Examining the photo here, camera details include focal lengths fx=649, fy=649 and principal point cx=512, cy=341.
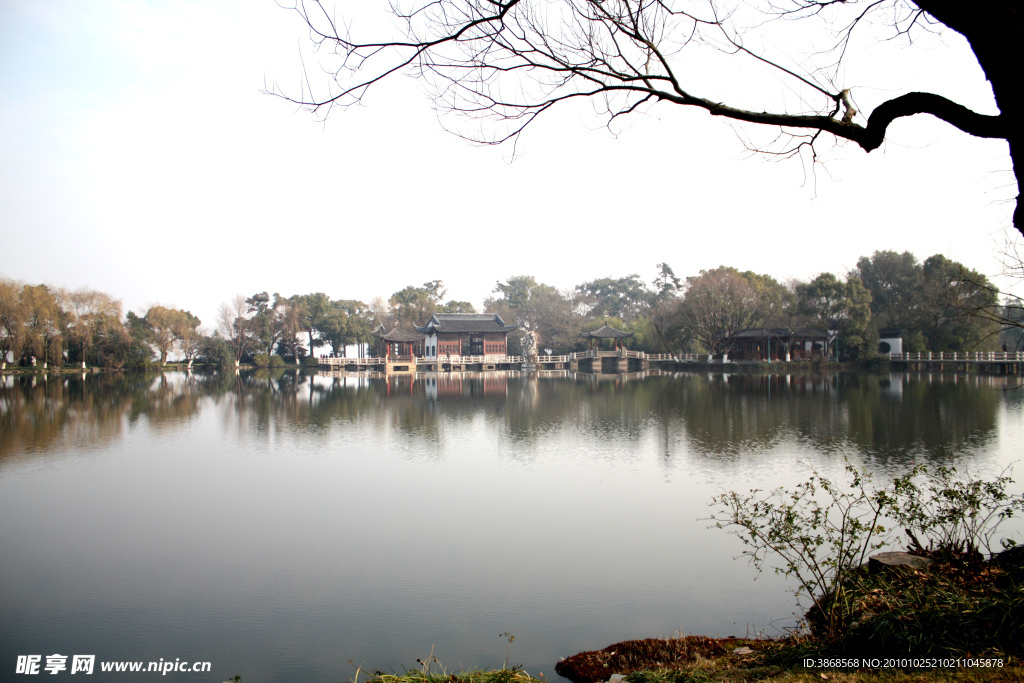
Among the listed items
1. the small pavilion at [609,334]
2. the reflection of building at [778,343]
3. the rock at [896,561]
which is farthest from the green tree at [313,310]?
the rock at [896,561]

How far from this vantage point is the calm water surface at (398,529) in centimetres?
459

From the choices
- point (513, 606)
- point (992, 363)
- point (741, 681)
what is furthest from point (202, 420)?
point (992, 363)

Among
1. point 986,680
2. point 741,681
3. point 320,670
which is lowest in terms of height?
point 320,670

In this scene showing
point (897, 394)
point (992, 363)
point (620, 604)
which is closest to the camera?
point (620, 604)

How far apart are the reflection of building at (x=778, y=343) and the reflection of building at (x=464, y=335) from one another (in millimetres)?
16176

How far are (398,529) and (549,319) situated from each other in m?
45.2

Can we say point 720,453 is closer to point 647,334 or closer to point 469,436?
point 469,436

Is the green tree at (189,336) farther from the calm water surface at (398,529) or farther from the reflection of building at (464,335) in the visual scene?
the calm water surface at (398,529)

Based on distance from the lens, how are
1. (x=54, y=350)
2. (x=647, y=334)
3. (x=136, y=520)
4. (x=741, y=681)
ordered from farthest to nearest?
(x=647, y=334)
(x=54, y=350)
(x=136, y=520)
(x=741, y=681)

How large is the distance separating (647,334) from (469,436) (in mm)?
35381

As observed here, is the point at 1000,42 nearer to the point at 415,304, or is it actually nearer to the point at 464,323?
the point at 464,323

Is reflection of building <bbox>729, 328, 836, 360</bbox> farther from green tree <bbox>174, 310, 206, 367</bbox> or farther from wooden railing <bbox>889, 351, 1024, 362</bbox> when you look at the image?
green tree <bbox>174, 310, 206, 367</bbox>

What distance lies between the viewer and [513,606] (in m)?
5.01

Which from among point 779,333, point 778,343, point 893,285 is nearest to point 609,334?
point 778,343
